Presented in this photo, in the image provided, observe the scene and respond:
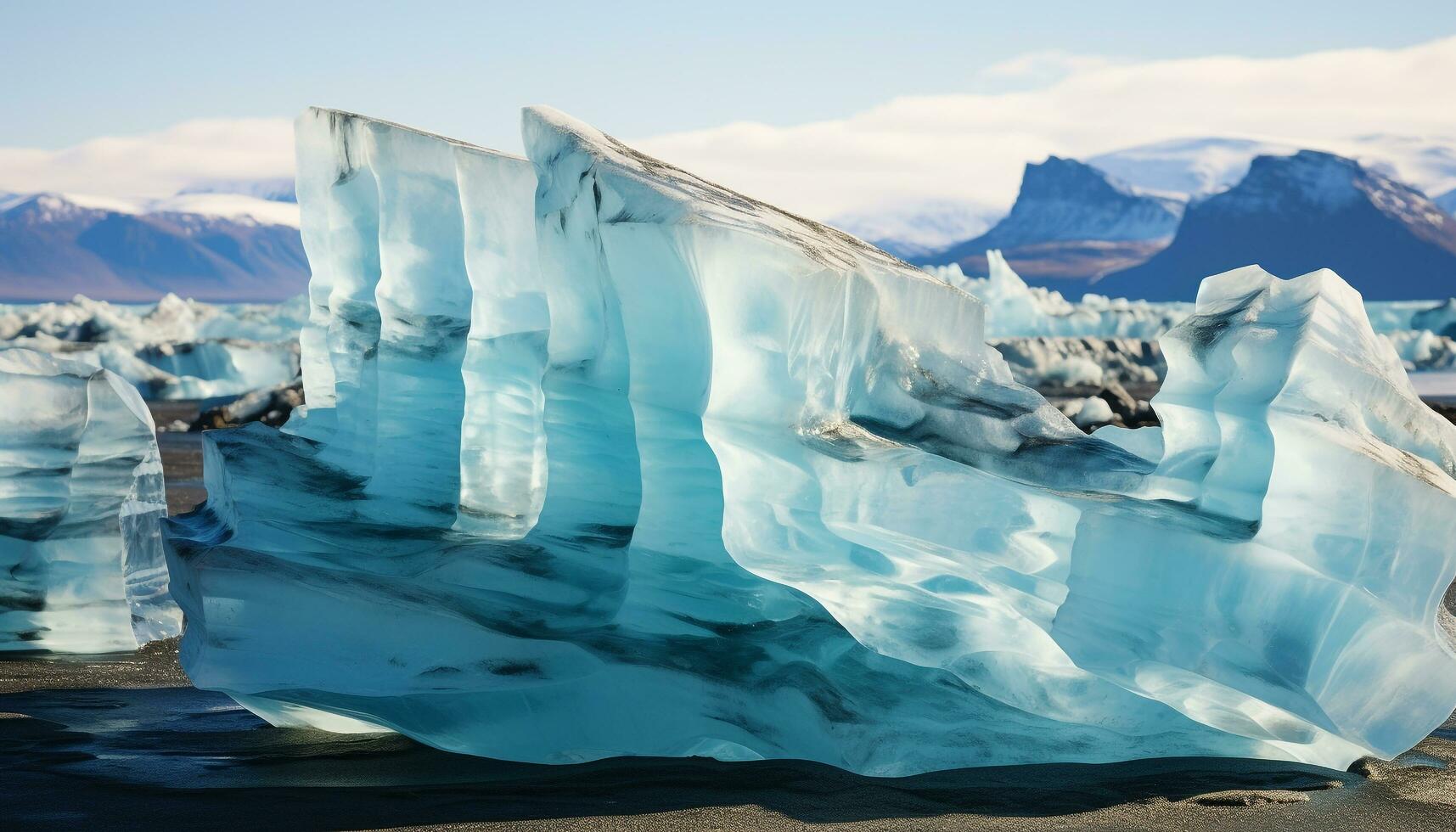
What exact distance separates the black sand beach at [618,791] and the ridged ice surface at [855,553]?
0.10 m

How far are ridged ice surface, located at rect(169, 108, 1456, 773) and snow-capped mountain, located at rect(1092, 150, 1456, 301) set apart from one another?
82442 mm

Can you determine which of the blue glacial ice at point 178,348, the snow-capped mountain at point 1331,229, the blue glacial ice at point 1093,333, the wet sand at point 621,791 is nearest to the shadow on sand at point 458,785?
the wet sand at point 621,791

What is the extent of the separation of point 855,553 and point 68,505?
10.0 ft

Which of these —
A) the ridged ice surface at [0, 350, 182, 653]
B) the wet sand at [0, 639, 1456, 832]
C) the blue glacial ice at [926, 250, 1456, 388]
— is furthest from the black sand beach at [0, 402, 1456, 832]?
the blue glacial ice at [926, 250, 1456, 388]

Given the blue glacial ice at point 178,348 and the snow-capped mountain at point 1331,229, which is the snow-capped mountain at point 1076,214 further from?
the blue glacial ice at point 178,348

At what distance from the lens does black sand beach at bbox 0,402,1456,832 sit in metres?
2.54

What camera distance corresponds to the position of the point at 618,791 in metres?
2.73

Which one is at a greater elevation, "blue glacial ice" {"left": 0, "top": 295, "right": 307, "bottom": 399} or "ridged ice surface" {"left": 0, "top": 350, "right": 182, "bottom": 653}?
"ridged ice surface" {"left": 0, "top": 350, "right": 182, "bottom": 653}

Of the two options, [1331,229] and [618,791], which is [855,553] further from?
[1331,229]

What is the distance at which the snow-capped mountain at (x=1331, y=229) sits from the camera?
3231 inches

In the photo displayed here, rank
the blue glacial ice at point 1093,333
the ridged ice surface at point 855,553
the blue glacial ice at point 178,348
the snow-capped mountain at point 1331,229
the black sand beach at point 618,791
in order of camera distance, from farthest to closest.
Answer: the snow-capped mountain at point 1331,229 → the blue glacial ice at point 1093,333 → the blue glacial ice at point 178,348 → the ridged ice surface at point 855,553 → the black sand beach at point 618,791

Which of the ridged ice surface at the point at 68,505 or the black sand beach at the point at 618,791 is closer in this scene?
the black sand beach at the point at 618,791

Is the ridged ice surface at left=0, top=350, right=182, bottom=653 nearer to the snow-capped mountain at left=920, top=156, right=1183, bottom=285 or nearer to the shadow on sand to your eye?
the shadow on sand

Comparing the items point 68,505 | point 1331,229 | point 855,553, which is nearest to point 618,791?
point 855,553
